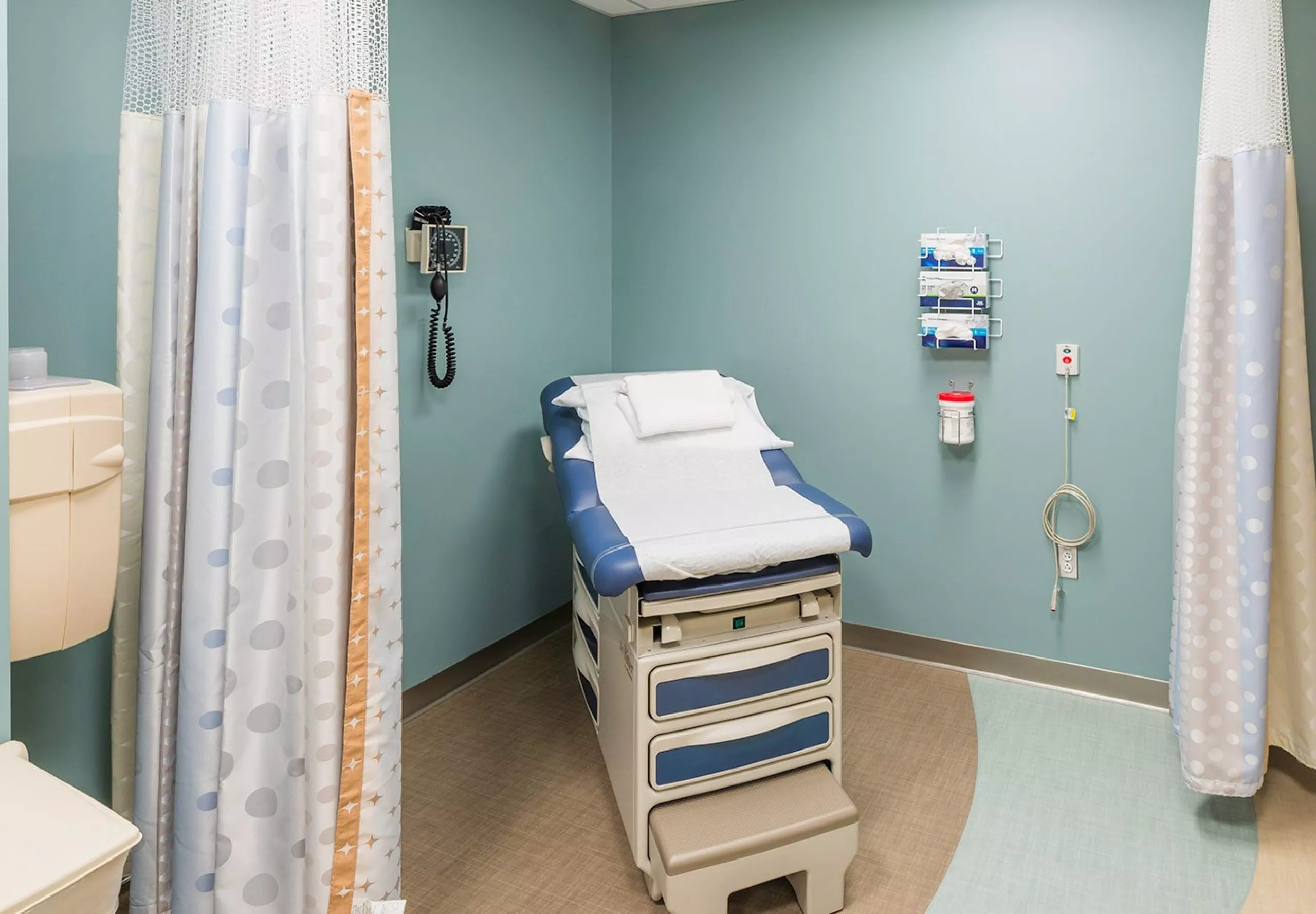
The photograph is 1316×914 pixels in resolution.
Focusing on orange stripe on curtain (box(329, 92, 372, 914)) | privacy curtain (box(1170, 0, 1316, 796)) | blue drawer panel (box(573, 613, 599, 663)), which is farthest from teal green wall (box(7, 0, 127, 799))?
privacy curtain (box(1170, 0, 1316, 796))

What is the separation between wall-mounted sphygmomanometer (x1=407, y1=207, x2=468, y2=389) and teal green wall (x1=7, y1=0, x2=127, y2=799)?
0.93 meters

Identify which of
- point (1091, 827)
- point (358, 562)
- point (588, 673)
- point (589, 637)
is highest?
point (358, 562)

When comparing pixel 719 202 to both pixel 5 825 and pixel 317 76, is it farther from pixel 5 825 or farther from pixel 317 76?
pixel 5 825

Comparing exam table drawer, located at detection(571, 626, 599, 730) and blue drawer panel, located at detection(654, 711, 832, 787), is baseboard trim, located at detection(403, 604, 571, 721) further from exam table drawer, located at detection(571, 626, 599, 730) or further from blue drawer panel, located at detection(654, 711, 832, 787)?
blue drawer panel, located at detection(654, 711, 832, 787)

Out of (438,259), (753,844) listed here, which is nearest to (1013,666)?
(753,844)

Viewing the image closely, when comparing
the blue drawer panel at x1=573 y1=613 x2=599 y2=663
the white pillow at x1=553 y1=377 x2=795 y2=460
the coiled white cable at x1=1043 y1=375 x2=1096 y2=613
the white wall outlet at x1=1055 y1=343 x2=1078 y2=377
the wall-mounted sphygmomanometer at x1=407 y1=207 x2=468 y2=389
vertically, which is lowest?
the blue drawer panel at x1=573 y1=613 x2=599 y2=663

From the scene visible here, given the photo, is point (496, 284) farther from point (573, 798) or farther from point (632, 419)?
point (573, 798)

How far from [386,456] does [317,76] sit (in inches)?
25.9

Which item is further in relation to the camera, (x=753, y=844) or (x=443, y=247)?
(x=443, y=247)

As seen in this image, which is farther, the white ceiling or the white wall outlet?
the white ceiling

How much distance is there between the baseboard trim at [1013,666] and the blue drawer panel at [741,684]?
1.12 m

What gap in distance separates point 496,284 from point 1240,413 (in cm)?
222

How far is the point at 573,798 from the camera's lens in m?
2.51

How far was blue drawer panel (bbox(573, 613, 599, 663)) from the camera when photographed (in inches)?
99.7
